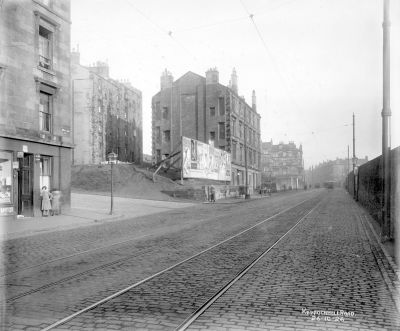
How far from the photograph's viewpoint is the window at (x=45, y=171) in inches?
842

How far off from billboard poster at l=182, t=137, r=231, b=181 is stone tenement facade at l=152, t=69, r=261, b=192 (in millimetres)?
5449

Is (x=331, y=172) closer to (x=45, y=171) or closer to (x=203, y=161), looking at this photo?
(x=203, y=161)

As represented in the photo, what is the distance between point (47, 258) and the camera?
364 inches

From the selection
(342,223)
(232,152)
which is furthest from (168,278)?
(232,152)

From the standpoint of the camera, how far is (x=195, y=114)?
192 feet

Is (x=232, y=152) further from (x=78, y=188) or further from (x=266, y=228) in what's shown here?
(x=266, y=228)

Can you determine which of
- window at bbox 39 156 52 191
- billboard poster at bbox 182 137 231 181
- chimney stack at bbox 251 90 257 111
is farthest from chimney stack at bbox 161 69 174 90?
window at bbox 39 156 52 191

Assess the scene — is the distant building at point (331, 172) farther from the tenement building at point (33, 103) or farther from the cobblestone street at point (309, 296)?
the cobblestone street at point (309, 296)

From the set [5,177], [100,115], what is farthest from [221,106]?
[5,177]

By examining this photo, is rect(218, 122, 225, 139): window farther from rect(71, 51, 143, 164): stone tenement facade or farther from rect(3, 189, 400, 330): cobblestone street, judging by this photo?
rect(3, 189, 400, 330): cobblestone street

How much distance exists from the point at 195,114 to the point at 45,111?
125 ft

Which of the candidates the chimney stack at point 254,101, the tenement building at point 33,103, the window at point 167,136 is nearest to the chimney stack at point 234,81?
the chimney stack at point 254,101

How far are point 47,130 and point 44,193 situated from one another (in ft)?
11.5

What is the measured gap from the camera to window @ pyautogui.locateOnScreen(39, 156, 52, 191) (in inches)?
842
